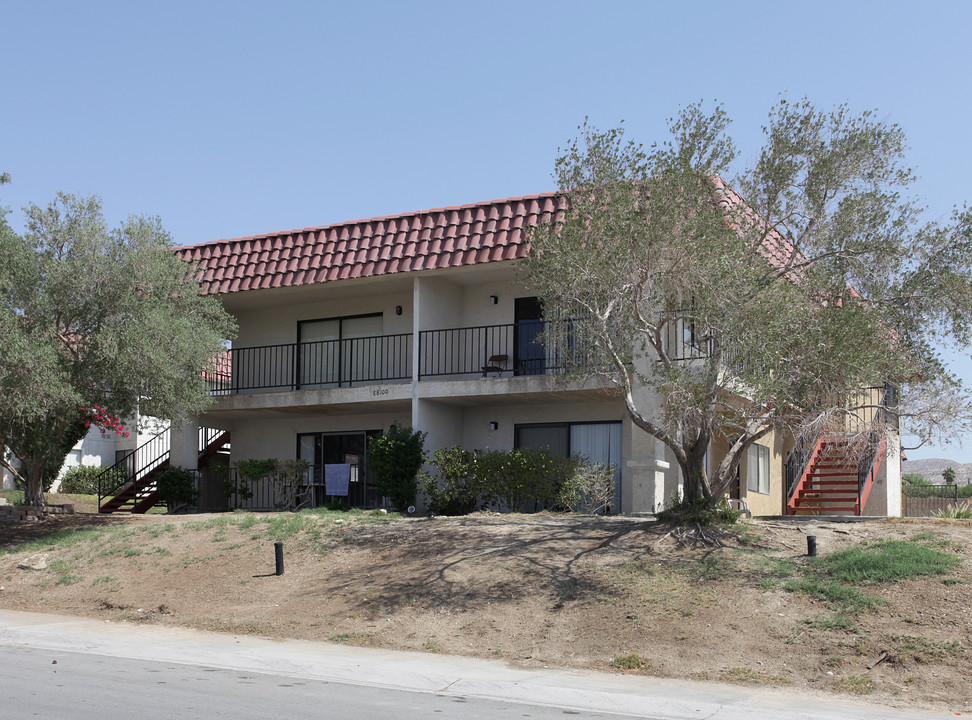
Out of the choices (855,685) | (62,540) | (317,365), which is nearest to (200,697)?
(855,685)

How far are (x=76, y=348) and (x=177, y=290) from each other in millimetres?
2212

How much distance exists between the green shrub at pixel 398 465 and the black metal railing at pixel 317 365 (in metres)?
2.62

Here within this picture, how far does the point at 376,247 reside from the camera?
71.7ft

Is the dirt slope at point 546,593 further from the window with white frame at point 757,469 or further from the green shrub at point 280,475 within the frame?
the window with white frame at point 757,469

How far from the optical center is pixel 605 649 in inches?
458

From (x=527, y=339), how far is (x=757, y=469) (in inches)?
255

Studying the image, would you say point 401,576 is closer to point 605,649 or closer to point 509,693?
point 605,649

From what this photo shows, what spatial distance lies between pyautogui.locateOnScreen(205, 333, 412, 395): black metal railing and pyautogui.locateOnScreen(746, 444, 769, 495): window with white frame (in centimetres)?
788

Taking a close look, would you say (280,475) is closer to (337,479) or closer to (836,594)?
(337,479)

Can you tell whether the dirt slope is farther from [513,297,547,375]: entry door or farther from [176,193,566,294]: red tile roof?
[176,193,566,294]: red tile roof

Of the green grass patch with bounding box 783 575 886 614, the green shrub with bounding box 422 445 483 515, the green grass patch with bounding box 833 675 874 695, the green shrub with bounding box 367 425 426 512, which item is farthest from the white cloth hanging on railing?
the green grass patch with bounding box 833 675 874 695

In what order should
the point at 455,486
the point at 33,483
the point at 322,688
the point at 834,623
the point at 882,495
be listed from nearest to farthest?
1. the point at 322,688
2. the point at 834,623
3. the point at 455,486
4. the point at 33,483
5. the point at 882,495

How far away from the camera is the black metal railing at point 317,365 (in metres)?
23.4

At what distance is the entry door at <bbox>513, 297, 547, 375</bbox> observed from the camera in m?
21.7
